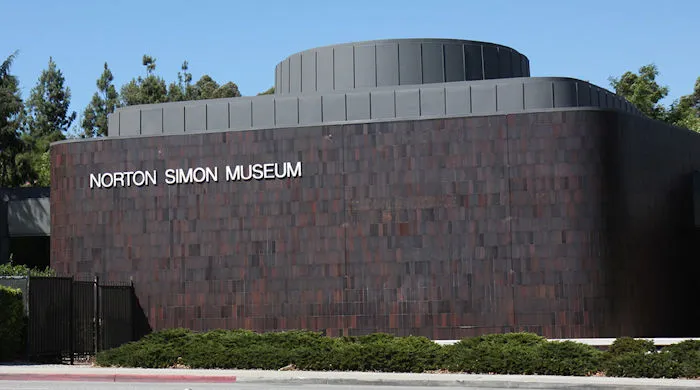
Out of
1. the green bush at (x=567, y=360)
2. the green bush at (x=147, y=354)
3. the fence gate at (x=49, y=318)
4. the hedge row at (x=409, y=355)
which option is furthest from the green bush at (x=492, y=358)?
the fence gate at (x=49, y=318)

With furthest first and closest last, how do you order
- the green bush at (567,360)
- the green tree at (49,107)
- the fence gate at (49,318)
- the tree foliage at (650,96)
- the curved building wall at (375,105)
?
the green tree at (49,107) → the tree foliage at (650,96) → the curved building wall at (375,105) → the fence gate at (49,318) → the green bush at (567,360)

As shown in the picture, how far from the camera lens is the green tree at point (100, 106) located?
91.2 meters

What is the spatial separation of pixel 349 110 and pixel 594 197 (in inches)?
320

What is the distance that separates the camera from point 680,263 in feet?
111

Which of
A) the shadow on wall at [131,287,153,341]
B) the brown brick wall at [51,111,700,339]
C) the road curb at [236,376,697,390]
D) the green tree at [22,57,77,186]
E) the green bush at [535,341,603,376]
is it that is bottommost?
the road curb at [236,376,697,390]

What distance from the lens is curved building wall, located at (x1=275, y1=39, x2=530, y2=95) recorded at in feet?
112

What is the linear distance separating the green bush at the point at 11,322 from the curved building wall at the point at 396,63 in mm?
11987

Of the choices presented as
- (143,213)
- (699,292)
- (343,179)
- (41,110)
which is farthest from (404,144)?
(41,110)

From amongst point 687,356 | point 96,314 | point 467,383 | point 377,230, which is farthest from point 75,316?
point 687,356

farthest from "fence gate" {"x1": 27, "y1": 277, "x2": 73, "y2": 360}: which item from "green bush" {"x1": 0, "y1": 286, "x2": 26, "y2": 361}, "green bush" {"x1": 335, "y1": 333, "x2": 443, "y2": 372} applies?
"green bush" {"x1": 335, "y1": 333, "x2": 443, "y2": 372}

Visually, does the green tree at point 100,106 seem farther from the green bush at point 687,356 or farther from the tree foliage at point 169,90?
the green bush at point 687,356

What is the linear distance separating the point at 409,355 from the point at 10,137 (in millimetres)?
35210

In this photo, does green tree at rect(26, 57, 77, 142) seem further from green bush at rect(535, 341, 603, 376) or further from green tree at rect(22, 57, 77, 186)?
green bush at rect(535, 341, 603, 376)

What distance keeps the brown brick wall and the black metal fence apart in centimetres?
91
